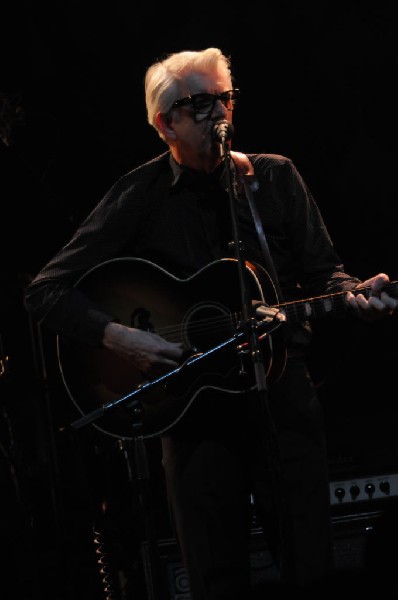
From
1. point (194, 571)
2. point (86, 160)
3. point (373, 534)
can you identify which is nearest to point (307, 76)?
point (86, 160)

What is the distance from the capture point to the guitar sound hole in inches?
134

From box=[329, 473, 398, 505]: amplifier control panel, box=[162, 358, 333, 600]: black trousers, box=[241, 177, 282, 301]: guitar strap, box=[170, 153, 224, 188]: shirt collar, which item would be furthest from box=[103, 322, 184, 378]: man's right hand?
box=[329, 473, 398, 505]: amplifier control panel

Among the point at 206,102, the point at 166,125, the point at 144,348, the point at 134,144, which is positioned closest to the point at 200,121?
the point at 206,102

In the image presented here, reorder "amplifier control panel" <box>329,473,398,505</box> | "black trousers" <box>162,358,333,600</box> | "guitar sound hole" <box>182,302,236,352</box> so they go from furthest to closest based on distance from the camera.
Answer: "amplifier control panel" <box>329,473,398,505</box> → "guitar sound hole" <box>182,302,236,352</box> → "black trousers" <box>162,358,333,600</box>

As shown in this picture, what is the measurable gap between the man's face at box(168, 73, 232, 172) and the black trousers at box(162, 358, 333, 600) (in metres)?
0.86

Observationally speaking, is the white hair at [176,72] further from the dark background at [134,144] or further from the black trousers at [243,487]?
the dark background at [134,144]

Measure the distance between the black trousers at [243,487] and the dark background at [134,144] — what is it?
1.32m

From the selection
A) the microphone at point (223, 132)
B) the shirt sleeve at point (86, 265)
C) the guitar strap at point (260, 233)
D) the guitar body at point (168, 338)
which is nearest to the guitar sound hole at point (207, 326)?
the guitar body at point (168, 338)

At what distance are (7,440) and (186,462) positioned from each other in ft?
7.85

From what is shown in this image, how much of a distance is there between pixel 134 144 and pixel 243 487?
2.58m

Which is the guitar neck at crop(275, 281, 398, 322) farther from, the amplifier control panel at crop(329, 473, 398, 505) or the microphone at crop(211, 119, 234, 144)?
the amplifier control panel at crop(329, 473, 398, 505)

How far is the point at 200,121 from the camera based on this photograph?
11.4 ft

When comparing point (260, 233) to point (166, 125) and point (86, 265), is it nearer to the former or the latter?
point (166, 125)

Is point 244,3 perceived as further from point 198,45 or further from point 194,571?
point 194,571
